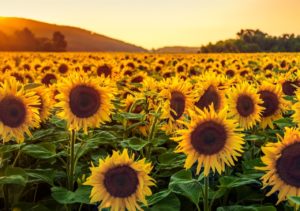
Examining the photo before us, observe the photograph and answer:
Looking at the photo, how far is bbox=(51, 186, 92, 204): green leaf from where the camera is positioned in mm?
4292

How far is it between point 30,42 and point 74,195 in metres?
84.1

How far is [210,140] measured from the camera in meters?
4.19

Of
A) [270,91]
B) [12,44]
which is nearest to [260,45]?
[12,44]

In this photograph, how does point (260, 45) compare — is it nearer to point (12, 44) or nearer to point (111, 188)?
point (12, 44)

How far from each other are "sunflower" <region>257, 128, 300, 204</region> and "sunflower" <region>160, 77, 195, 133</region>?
1811 mm

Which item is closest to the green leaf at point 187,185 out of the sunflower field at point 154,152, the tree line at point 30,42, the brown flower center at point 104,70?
the sunflower field at point 154,152

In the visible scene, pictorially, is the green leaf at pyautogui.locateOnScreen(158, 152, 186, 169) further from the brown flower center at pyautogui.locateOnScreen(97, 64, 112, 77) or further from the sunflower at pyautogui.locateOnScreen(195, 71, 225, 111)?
the brown flower center at pyautogui.locateOnScreen(97, 64, 112, 77)

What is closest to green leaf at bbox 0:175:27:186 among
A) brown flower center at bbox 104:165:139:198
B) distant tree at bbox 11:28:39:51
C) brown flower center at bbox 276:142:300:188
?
brown flower center at bbox 104:165:139:198

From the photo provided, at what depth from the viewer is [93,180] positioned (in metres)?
3.90

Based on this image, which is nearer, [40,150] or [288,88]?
[40,150]

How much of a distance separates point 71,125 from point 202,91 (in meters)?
1.76

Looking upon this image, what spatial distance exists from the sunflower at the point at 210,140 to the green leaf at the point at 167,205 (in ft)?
1.06

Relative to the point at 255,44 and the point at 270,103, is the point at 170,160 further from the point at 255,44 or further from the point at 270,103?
the point at 255,44

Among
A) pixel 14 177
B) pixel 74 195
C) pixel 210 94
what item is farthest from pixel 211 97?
pixel 14 177
